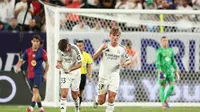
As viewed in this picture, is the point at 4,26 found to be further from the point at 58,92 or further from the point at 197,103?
the point at 197,103

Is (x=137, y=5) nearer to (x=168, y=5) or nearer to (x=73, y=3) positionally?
(x=168, y=5)

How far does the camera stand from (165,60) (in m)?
20.2

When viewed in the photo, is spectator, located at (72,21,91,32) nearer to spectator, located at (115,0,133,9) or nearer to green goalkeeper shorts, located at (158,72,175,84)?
spectator, located at (115,0,133,9)

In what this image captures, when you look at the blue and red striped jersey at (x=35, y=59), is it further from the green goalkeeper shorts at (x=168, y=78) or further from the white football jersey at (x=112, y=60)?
the green goalkeeper shorts at (x=168, y=78)

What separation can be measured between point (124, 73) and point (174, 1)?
373cm

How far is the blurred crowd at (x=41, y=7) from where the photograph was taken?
2267 cm

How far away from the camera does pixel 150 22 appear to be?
71.5 ft

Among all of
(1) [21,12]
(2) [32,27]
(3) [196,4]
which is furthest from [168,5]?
(1) [21,12]

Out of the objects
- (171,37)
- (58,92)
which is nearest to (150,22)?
(171,37)

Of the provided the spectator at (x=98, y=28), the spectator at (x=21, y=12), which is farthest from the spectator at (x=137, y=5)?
the spectator at (x=21, y=12)

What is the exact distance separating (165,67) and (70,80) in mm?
5056

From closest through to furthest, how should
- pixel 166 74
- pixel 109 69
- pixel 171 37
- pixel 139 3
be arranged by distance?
pixel 109 69
pixel 166 74
pixel 171 37
pixel 139 3

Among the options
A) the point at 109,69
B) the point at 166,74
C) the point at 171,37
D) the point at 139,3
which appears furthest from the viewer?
the point at 139,3

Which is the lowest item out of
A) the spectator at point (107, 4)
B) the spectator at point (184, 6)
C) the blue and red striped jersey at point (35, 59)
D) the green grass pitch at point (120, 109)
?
the green grass pitch at point (120, 109)
